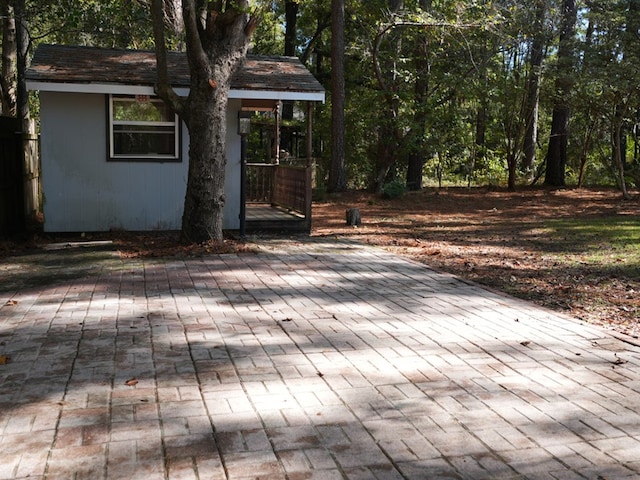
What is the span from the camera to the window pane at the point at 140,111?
12.0m

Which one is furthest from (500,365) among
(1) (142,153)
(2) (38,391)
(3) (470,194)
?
(3) (470,194)

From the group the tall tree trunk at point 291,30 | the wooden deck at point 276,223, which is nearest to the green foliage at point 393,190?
the wooden deck at point 276,223

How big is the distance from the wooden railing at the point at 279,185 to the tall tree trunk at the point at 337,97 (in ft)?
16.7

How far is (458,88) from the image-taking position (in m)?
19.7

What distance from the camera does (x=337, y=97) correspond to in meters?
20.3

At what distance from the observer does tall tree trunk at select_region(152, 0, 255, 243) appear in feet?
32.6

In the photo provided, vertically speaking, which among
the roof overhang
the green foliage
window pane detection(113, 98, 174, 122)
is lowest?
the green foliage

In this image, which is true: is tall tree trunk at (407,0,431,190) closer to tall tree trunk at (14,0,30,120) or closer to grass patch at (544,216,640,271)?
grass patch at (544,216,640,271)

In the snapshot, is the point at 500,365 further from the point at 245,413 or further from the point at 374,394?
the point at 245,413

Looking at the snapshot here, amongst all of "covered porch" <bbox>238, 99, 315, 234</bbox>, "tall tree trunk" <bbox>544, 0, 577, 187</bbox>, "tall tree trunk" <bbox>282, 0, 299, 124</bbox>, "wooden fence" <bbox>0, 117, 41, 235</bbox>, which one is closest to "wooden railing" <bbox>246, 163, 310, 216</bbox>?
"covered porch" <bbox>238, 99, 315, 234</bbox>

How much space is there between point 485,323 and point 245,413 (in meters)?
3.05

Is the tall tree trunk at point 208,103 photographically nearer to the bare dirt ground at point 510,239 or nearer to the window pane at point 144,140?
the window pane at point 144,140

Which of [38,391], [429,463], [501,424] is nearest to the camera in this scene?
[429,463]

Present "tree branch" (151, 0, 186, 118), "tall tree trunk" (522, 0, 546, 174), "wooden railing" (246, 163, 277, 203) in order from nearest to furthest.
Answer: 1. "tree branch" (151, 0, 186, 118)
2. "wooden railing" (246, 163, 277, 203)
3. "tall tree trunk" (522, 0, 546, 174)
